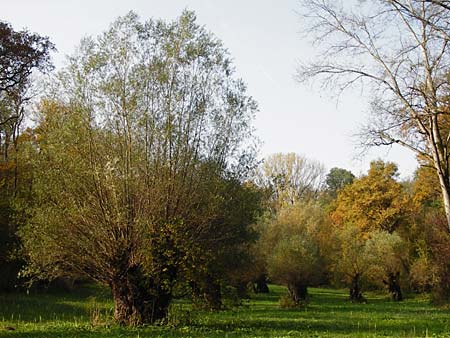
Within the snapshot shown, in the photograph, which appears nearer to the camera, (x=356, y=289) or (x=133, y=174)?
(x=133, y=174)

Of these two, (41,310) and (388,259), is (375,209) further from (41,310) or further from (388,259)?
(41,310)

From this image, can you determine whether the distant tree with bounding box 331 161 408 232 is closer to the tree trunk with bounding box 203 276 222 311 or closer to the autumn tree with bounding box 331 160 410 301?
the autumn tree with bounding box 331 160 410 301

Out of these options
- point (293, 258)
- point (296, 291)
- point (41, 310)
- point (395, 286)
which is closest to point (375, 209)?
point (395, 286)

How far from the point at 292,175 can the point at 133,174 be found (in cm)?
4313

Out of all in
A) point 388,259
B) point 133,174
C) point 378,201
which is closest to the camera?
point 133,174

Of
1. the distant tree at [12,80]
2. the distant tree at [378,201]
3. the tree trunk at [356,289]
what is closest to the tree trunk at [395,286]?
the tree trunk at [356,289]

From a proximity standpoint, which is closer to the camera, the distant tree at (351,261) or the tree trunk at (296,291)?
the tree trunk at (296,291)

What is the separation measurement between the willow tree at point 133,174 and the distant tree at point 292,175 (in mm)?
36713

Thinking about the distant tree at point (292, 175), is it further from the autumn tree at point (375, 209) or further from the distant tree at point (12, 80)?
the distant tree at point (12, 80)

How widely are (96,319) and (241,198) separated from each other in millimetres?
6438

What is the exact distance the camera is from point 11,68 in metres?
23.4

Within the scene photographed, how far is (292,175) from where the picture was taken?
58.6 metres

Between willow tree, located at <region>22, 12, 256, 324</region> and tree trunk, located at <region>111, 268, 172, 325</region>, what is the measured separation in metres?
0.03

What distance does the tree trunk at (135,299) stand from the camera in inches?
674
